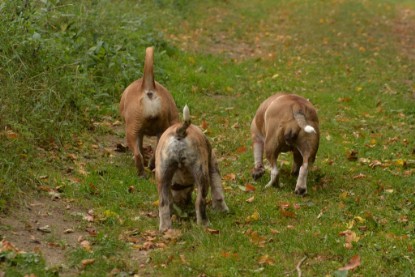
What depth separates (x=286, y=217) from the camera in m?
8.30

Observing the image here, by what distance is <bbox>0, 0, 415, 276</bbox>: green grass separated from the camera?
23.3ft

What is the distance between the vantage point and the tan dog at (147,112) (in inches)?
381

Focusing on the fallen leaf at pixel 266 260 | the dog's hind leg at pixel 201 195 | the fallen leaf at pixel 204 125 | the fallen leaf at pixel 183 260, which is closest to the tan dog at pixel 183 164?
the dog's hind leg at pixel 201 195

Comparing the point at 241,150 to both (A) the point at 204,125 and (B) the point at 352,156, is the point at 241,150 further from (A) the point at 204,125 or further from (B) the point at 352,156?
(B) the point at 352,156

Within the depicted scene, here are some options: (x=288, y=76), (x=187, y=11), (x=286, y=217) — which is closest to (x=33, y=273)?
(x=286, y=217)

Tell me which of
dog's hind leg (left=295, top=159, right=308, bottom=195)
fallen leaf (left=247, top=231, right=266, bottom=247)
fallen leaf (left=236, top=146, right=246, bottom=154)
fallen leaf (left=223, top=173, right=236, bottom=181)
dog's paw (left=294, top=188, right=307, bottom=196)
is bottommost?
fallen leaf (left=236, top=146, right=246, bottom=154)

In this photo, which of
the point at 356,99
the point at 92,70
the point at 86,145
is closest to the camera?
the point at 86,145

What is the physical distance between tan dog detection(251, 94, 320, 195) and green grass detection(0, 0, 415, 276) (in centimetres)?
25

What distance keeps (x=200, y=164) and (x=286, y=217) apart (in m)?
1.36

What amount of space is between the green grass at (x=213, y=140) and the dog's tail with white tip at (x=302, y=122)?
0.86m

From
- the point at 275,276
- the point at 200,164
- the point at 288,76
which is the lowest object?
the point at 288,76

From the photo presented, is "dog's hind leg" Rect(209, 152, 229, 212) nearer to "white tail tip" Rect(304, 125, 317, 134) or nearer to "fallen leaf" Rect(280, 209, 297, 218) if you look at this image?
"fallen leaf" Rect(280, 209, 297, 218)

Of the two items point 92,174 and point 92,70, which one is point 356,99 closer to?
point 92,70

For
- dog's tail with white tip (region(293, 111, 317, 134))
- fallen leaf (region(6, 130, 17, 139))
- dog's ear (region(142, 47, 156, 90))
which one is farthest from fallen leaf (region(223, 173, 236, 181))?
fallen leaf (region(6, 130, 17, 139))
